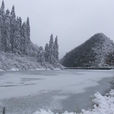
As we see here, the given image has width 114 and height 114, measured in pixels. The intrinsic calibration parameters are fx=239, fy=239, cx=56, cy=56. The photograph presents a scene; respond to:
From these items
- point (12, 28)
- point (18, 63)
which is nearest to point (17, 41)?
point (12, 28)

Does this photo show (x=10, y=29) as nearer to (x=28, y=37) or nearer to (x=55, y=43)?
(x=28, y=37)

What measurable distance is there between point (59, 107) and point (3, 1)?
14755 centimetres

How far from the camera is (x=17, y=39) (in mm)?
161625

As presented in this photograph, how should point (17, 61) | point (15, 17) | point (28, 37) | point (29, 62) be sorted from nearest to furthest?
point (17, 61)
point (29, 62)
point (15, 17)
point (28, 37)

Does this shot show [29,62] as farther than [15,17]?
No

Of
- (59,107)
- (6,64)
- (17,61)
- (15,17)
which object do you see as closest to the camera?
(59,107)

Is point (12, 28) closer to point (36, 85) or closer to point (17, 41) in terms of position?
point (17, 41)

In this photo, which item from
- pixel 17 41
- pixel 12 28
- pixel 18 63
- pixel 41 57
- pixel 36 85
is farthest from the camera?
pixel 41 57

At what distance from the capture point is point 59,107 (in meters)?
23.6

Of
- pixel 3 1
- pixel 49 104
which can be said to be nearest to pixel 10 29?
pixel 3 1

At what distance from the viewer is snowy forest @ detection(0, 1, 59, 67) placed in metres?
154

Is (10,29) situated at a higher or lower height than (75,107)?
higher

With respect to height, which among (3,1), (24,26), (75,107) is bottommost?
(75,107)

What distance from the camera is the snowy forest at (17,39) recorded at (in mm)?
154500
